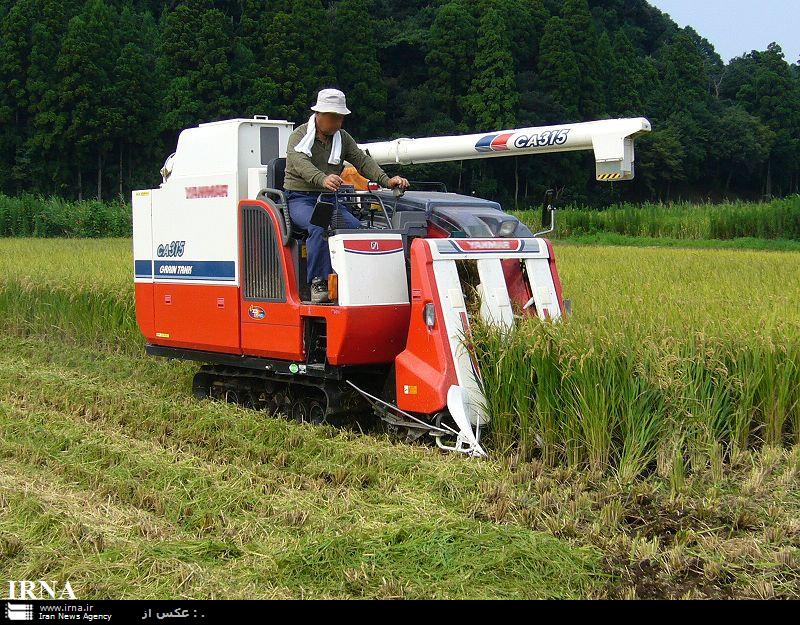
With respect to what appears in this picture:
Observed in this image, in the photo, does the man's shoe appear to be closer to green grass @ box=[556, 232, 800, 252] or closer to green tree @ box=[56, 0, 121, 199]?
green grass @ box=[556, 232, 800, 252]

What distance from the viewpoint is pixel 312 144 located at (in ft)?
24.9

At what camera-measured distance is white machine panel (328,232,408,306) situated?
689 cm

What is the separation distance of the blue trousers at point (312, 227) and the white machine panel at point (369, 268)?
189 mm

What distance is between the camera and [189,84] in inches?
1699

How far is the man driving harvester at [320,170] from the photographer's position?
7223 mm

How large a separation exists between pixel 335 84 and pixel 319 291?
3973 centimetres

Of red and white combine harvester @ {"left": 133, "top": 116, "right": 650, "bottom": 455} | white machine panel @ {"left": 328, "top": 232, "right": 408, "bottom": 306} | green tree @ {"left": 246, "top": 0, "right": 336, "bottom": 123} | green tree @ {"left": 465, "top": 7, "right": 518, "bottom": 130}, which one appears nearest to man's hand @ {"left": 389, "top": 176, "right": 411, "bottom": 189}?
red and white combine harvester @ {"left": 133, "top": 116, "right": 650, "bottom": 455}

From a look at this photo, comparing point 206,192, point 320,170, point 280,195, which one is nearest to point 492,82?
point 206,192

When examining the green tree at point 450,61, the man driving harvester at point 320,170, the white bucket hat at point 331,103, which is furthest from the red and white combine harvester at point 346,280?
the green tree at point 450,61

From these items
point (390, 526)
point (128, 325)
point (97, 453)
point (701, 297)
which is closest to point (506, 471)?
point (390, 526)

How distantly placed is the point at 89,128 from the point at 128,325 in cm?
3336

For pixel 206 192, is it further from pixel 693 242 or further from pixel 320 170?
pixel 693 242

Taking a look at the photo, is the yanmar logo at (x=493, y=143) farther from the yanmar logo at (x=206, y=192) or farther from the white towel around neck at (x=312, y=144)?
the yanmar logo at (x=206, y=192)
